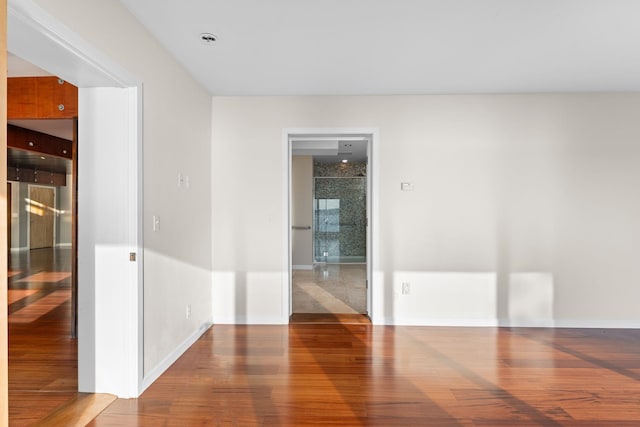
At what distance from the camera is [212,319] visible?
3.87 metres

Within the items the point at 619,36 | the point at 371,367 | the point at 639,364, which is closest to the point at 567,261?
the point at 639,364

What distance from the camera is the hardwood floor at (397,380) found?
2125mm

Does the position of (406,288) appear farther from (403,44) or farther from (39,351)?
(39,351)

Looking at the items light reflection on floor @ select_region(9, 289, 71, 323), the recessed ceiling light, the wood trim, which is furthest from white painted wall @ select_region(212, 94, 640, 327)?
the wood trim

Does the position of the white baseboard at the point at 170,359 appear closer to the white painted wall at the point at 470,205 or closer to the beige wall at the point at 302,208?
the white painted wall at the point at 470,205

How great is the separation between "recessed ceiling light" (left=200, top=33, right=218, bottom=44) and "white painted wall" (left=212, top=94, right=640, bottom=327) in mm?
1279

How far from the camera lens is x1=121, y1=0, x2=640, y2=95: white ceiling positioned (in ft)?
7.22

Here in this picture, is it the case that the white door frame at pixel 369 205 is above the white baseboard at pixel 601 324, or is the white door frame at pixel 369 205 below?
above

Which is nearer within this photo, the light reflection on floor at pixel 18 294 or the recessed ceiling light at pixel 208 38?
the recessed ceiling light at pixel 208 38

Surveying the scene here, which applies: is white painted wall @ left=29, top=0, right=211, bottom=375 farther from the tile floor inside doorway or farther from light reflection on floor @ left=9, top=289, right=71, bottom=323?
light reflection on floor @ left=9, top=289, right=71, bottom=323

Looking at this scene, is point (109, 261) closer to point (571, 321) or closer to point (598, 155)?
point (571, 321)

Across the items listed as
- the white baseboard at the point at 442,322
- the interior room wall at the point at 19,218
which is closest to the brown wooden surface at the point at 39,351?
the white baseboard at the point at 442,322

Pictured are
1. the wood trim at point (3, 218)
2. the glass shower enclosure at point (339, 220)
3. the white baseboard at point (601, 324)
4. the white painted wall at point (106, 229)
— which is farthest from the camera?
the glass shower enclosure at point (339, 220)

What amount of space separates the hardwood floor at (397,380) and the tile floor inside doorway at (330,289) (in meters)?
0.91
